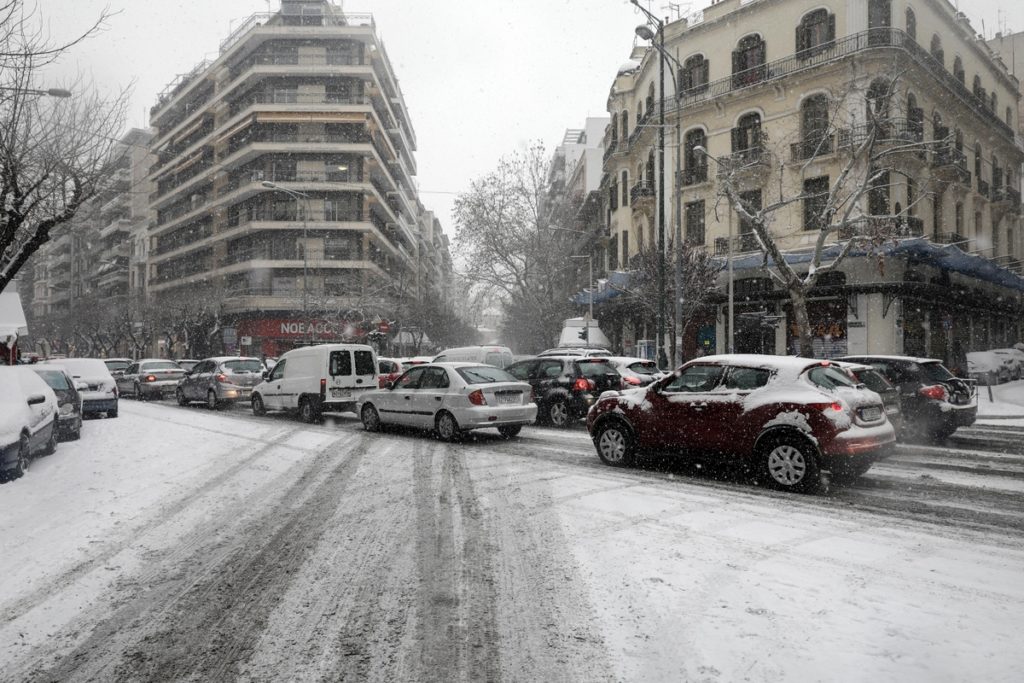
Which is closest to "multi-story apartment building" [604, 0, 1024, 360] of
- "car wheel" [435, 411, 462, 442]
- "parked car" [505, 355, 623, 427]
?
"parked car" [505, 355, 623, 427]

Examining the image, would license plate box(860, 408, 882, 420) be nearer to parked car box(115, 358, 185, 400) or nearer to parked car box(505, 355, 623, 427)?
parked car box(505, 355, 623, 427)

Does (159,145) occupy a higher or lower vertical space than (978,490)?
higher

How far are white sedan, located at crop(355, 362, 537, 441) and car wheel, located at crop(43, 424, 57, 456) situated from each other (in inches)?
216

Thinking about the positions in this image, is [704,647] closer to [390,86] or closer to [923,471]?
[923,471]

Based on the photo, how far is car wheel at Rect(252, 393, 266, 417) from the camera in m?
18.3

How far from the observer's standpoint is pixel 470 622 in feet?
13.7

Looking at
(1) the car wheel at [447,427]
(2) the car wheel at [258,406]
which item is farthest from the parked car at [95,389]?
(1) the car wheel at [447,427]

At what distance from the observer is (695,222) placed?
32.7m

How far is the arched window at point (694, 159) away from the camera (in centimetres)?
3248

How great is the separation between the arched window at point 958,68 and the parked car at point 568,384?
28106 millimetres

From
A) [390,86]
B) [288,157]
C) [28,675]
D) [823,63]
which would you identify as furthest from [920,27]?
[390,86]

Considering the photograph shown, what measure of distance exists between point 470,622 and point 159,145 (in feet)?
250

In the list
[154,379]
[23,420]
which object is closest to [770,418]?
[23,420]

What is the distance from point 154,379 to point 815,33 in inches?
1141
